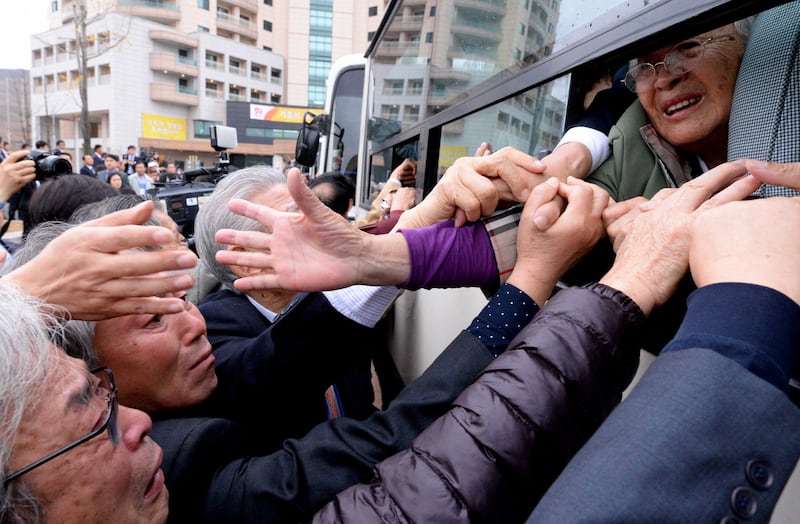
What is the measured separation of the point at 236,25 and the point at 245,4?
206 centimetres

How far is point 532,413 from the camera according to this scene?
2.33 ft

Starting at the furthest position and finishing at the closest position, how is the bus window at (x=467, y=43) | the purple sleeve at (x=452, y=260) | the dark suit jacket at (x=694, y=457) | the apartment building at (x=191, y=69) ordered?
1. the apartment building at (x=191, y=69)
2. the bus window at (x=467, y=43)
3. the purple sleeve at (x=452, y=260)
4. the dark suit jacket at (x=694, y=457)

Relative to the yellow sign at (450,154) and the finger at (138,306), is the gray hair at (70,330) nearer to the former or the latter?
the finger at (138,306)

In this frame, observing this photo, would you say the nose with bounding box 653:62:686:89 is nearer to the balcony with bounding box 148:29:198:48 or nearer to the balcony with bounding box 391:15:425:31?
the balcony with bounding box 391:15:425:31

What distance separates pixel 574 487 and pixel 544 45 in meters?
1.30

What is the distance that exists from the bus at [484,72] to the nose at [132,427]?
40.5 inches

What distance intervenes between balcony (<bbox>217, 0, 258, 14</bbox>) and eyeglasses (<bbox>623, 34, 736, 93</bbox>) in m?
46.2

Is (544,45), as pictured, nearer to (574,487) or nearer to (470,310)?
(470,310)

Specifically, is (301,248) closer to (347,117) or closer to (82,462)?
(82,462)

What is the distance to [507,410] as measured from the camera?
0.73 metres

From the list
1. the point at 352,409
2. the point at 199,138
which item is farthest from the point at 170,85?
the point at 352,409

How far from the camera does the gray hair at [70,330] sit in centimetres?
110

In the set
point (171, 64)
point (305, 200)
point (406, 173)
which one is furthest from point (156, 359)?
point (171, 64)

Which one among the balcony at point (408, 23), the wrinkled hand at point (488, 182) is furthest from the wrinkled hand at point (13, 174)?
the wrinkled hand at point (488, 182)
